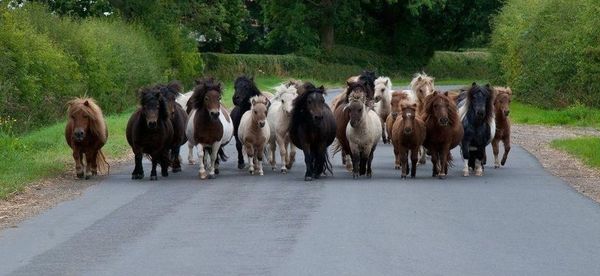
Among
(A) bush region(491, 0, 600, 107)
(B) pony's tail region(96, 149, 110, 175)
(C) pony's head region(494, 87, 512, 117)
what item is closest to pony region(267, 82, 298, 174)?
(B) pony's tail region(96, 149, 110, 175)

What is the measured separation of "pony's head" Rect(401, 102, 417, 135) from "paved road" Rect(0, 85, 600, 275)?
832 millimetres

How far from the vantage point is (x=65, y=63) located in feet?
112

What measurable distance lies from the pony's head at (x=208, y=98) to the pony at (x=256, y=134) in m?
0.62

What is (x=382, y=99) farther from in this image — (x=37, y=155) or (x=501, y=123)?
(x=37, y=155)

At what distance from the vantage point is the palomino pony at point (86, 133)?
20242mm

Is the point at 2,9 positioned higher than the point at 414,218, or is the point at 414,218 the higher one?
the point at 2,9

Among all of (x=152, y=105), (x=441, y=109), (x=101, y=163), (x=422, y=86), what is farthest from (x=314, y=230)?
(x=422, y=86)

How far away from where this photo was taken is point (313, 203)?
1623 centimetres

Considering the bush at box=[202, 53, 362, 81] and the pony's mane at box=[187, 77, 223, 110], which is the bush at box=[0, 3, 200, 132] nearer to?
the pony's mane at box=[187, 77, 223, 110]

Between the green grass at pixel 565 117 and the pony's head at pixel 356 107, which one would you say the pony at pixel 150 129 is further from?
the green grass at pixel 565 117

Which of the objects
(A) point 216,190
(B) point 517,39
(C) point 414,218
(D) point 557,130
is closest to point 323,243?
(C) point 414,218

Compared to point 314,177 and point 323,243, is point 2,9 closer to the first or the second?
point 314,177

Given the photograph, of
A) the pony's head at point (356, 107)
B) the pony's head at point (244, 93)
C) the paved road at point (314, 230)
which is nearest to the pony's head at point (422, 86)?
the pony's head at point (244, 93)

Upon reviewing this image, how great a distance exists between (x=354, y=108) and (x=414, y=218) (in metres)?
5.75
